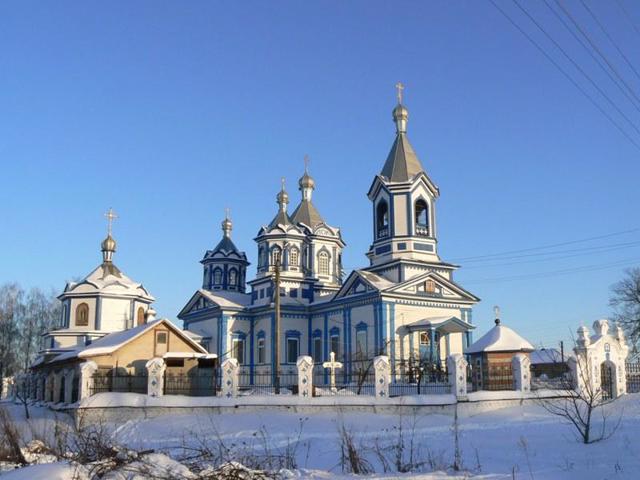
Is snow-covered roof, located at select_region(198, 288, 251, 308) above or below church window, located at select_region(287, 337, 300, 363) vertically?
above

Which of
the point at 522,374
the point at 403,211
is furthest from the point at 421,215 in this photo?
the point at 522,374

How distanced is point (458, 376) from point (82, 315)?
81.1 feet

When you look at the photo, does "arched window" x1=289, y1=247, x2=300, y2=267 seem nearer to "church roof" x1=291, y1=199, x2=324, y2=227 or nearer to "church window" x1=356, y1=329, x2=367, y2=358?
"church roof" x1=291, y1=199, x2=324, y2=227

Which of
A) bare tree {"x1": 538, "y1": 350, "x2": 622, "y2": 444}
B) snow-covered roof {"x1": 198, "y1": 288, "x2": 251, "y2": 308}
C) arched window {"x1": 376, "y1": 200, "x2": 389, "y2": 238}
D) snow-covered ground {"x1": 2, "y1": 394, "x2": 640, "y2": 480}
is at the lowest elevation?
snow-covered ground {"x1": 2, "y1": 394, "x2": 640, "y2": 480}

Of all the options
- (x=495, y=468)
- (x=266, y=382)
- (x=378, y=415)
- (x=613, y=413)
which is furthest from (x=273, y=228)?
(x=495, y=468)

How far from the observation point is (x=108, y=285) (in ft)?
128

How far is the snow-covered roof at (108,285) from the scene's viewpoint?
1532 inches

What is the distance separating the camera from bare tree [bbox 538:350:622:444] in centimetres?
1285

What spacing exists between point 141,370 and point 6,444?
15.7 metres

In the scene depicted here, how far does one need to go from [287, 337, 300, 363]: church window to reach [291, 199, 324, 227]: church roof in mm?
7766

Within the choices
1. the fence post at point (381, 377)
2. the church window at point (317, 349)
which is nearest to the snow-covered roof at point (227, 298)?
the church window at point (317, 349)

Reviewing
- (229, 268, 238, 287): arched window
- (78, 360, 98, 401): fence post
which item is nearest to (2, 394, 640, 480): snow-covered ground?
(78, 360, 98, 401): fence post

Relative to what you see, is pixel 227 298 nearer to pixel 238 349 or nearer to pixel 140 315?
pixel 238 349

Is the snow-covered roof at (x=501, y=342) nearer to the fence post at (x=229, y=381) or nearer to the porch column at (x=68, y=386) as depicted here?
the fence post at (x=229, y=381)
